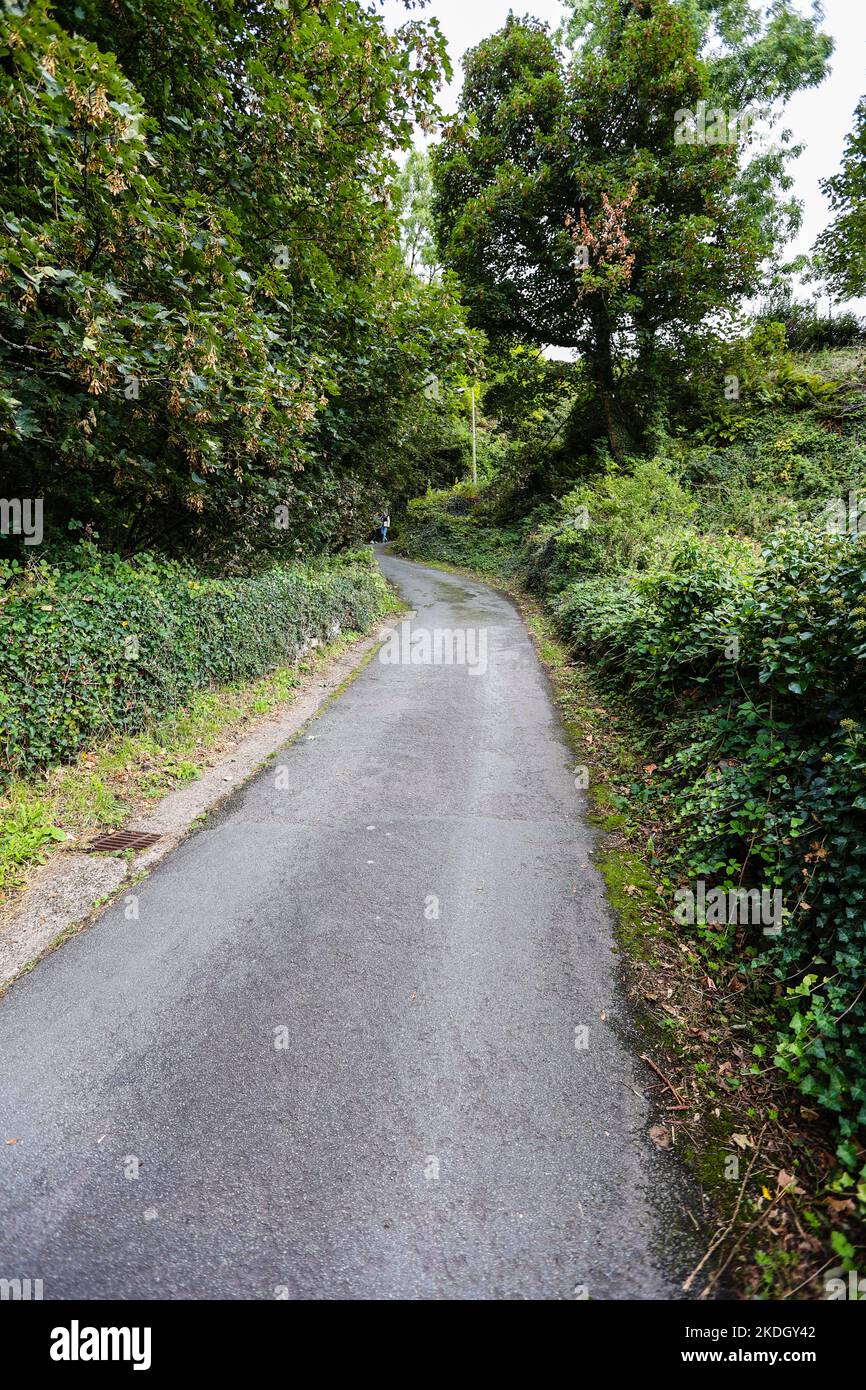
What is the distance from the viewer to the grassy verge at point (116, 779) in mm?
4266

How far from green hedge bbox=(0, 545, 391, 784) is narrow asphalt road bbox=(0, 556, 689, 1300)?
5.12 ft

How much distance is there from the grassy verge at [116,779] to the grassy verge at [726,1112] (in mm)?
3977

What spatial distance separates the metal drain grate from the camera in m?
4.49

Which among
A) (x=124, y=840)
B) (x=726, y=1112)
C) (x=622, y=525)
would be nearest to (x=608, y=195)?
(x=622, y=525)

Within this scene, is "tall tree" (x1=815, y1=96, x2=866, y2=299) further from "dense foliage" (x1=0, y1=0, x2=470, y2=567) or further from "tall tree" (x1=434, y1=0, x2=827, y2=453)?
"dense foliage" (x1=0, y1=0, x2=470, y2=567)

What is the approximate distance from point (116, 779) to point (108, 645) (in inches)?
47.7

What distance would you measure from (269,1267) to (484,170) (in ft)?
74.5

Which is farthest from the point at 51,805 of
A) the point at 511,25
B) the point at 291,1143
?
the point at 511,25

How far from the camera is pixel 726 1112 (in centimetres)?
259
